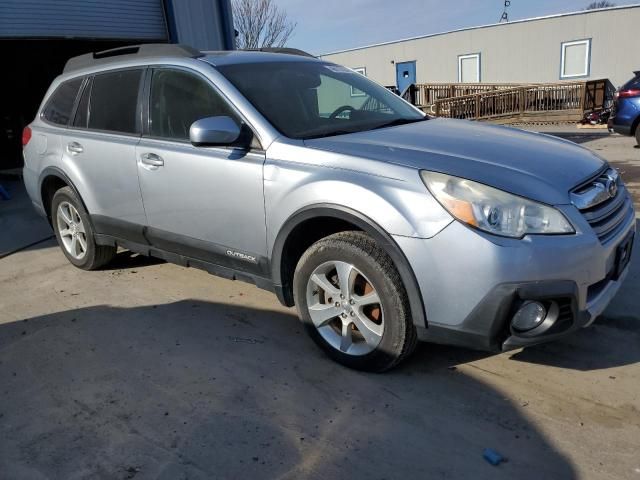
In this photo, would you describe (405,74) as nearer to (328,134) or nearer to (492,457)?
(328,134)

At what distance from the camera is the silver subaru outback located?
247 cm

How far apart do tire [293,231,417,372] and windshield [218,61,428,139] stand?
0.76 metres

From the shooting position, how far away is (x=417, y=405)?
108 inches

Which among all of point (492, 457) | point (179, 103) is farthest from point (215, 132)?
point (492, 457)

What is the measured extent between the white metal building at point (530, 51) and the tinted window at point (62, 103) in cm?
2264

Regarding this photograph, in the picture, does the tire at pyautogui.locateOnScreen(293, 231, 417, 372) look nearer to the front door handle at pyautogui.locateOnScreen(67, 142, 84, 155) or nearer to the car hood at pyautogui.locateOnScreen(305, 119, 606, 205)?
the car hood at pyautogui.locateOnScreen(305, 119, 606, 205)

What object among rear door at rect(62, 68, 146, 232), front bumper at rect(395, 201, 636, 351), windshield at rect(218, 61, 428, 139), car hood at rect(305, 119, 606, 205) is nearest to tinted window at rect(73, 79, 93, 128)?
rear door at rect(62, 68, 146, 232)

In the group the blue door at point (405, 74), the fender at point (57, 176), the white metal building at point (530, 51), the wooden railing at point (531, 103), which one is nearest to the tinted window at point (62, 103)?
the fender at point (57, 176)

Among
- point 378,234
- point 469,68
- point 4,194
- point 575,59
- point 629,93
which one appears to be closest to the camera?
point 378,234

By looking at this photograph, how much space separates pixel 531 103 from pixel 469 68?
348 inches

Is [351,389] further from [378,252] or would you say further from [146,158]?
[146,158]

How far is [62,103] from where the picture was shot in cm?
484

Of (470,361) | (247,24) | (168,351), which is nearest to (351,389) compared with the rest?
(470,361)

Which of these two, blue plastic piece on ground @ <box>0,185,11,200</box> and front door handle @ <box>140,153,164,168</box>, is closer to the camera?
front door handle @ <box>140,153,164,168</box>
